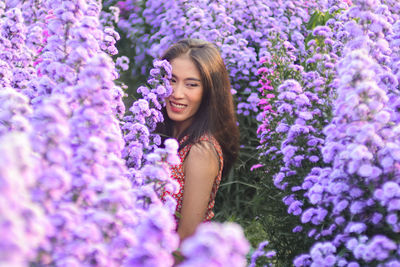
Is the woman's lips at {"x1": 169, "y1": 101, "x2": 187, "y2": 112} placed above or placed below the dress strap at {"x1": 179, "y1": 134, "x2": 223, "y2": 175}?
above

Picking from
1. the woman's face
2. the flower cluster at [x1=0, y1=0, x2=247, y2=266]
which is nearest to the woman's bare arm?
the woman's face

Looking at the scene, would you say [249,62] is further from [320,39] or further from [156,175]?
[156,175]

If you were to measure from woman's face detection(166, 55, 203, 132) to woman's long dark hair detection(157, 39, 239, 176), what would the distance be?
0.04m

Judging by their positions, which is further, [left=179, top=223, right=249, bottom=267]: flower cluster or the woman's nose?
the woman's nose

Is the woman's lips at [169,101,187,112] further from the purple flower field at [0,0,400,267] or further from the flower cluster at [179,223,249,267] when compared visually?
the flower cluster at [179,223,249,267]

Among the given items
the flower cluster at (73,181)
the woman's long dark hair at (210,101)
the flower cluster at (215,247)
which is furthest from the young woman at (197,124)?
the flower cluster at (215,247)

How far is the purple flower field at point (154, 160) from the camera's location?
3.49ft

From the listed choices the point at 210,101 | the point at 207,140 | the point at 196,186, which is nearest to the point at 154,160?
the point at 196,186

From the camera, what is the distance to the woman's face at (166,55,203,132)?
2803 millimetres

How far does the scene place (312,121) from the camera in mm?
2389

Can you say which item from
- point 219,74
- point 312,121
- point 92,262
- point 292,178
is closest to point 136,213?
point 92,262

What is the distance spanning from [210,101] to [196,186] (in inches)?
22.1

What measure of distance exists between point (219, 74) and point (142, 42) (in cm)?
298

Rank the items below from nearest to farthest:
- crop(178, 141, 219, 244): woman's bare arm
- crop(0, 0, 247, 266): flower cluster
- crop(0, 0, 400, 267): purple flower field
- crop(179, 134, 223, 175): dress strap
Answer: crop(0, 0, 247, 266): flower cluster
crop(0, 0, 400, 267): purple flower field
crop(178, 141, 219, 244): woman's bare arm
crop(179, 134, 223, 175): dress strap
